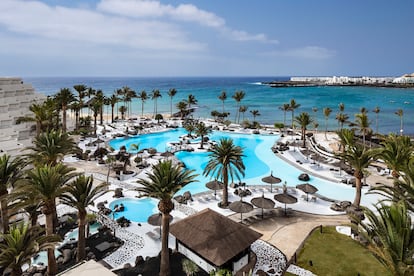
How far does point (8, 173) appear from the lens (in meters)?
19.4

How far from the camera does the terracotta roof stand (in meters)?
17.9

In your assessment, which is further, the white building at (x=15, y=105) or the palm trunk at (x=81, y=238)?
the white building at (x=15, y=105)

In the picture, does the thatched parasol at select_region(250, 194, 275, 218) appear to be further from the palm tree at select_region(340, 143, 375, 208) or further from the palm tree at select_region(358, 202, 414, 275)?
the palm tree at select_region(358, 202, 414, 275)

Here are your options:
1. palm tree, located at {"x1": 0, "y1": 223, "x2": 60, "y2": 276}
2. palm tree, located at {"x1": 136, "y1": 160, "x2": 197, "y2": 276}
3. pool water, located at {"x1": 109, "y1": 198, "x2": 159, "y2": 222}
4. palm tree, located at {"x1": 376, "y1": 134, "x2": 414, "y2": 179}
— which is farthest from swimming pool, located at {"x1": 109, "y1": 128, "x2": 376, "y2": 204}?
palm tree, located at {"x1": 0, "y1": 223, "x2": 60, "y2": 276}

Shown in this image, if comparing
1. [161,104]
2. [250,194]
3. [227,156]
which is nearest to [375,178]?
[250,194]

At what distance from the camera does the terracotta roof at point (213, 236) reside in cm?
1786

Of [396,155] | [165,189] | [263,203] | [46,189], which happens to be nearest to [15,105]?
[46,189]

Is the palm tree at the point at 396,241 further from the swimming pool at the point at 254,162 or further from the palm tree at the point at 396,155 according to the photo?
the swimming pool at the point at 254,162

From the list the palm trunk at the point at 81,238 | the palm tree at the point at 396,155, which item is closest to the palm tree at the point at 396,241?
the palm tree at the point at 396,155

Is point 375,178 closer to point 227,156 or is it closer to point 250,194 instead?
point 250,194

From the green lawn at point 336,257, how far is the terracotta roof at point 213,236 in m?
4.42

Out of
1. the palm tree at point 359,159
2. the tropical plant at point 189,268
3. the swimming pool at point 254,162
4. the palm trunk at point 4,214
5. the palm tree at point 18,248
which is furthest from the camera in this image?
the swimming pool at point 254,162

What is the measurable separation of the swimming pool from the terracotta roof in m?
3.46

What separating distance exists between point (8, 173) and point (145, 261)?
12.2 m
